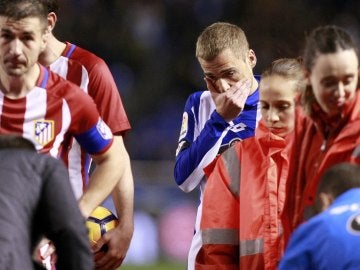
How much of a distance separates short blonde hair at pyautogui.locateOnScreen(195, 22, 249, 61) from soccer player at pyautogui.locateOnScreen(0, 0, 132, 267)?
0.91 meters

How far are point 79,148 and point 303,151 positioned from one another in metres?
1.35

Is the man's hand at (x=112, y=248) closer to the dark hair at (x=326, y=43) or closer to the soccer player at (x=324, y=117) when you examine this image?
the soccer player at (x=324, y=117)

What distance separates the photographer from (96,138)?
5160mm

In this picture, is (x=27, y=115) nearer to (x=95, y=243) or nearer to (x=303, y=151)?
(x=95, y=243)

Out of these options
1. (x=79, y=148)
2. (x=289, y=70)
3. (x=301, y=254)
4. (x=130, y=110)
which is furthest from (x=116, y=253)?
(x=130, y=110)

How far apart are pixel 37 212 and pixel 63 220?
0.12 meters

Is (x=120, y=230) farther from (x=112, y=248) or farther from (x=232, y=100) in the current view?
(x=232, y=100)

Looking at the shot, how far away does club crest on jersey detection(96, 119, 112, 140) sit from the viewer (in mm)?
5148

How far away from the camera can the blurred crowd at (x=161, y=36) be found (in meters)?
14.4

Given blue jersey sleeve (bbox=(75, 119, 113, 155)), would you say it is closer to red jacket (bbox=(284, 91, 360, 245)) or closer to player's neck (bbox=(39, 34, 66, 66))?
player's neck (bbox=(39, 34, 66, 66))

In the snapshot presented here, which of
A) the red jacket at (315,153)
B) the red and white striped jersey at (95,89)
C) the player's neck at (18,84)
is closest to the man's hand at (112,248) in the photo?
the red and white striped jersey at (95,89)

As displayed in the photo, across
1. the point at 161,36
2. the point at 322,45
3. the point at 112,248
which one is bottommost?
the point at 161,36

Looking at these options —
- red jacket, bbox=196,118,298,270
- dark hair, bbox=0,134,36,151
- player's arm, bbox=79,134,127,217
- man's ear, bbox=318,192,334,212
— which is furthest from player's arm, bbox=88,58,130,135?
man's ear, bbox=318,192,334,212

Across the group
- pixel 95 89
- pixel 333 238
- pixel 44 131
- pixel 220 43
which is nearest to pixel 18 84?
pixel 44 131
